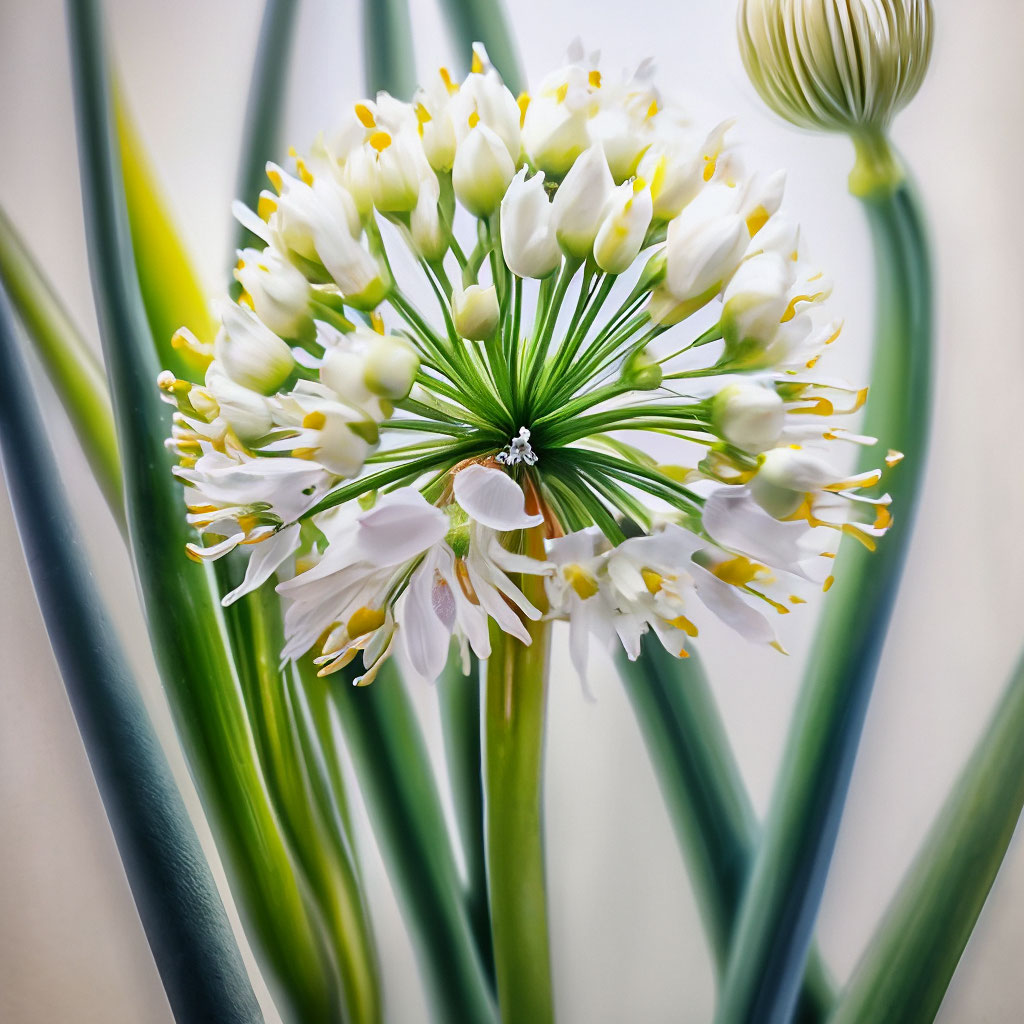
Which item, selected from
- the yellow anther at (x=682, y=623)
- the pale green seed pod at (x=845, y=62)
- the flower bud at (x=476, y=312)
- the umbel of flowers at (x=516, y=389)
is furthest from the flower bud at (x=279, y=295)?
the pale green seed pod at (x=845, y=62)

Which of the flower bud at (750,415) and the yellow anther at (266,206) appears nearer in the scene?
the flower bud at (750,415)

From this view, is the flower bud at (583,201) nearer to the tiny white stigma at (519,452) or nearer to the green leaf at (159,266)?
the tiny white stigma at (519,452)

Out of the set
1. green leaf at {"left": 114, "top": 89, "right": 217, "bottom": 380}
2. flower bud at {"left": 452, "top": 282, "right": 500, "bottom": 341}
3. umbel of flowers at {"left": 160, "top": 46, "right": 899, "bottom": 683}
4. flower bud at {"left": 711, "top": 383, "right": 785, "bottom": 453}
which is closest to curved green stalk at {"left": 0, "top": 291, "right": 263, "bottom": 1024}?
green leaf at {"left": 114, "top": 89, "right": 217, "bottom": 380}

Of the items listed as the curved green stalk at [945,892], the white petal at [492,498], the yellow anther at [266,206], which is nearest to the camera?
the white petal at [492,498]

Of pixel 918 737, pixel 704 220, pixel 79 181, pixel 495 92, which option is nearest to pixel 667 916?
pixel 918 737

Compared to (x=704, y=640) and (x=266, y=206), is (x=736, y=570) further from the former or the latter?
(x=266, y=206)

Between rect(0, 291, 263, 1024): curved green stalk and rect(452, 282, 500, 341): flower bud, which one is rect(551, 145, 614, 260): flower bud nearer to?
rect(452, 282, 500, 341): flower bud

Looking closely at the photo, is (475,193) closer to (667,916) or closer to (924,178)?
(924,178)

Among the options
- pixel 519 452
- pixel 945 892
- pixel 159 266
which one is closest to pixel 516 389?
pixel 519 452
